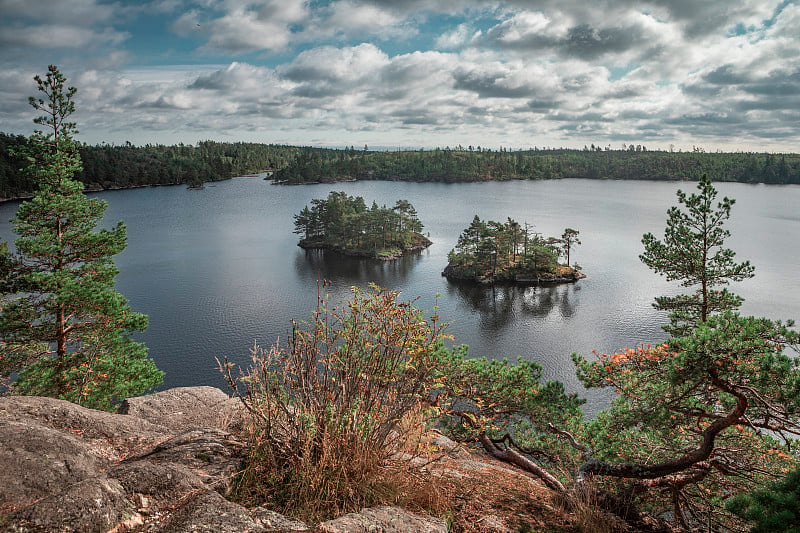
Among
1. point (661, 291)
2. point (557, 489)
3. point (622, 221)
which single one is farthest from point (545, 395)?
point (622, 221)

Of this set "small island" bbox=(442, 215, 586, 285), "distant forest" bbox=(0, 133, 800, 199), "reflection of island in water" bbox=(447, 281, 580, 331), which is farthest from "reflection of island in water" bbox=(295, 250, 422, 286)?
"distant forest" bbox=(0, 133, 800, 199)

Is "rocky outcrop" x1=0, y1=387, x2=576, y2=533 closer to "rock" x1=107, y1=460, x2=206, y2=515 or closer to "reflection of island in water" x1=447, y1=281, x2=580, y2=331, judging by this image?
"rock" x1=107, y1=460, x2=206, y2=515

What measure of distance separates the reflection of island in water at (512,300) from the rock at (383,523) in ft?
112

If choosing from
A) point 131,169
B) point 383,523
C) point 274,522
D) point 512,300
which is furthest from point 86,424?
point 131,169

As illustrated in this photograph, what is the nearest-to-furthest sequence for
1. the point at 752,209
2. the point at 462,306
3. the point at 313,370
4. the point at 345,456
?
the point at 345,456
the point at 313,370
the point at 462,306
the point at 752,209

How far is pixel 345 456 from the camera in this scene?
12.2 ft

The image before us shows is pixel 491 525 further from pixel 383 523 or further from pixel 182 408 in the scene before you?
pixel 182 408

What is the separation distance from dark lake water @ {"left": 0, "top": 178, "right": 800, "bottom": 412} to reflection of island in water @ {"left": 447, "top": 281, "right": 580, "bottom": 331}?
0.18 m

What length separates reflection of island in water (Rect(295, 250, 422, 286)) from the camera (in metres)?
51.5

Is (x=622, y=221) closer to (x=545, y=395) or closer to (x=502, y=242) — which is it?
(x=502, y=242)

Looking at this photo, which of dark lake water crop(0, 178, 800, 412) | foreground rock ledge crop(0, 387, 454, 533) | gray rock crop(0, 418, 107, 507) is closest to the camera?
foreground rock ledge crop(0, 387, 454, 533)

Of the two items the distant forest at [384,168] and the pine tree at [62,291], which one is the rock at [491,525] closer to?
the pine tree at [62,291]

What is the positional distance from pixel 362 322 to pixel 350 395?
0.62m

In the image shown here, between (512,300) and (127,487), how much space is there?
1757 inches
